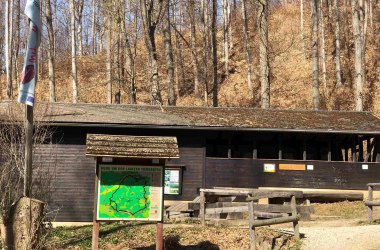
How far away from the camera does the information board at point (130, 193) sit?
1129 cm

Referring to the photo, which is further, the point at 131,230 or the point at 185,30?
the point at 185,30

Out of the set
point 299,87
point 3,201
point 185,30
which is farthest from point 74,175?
point 185,30

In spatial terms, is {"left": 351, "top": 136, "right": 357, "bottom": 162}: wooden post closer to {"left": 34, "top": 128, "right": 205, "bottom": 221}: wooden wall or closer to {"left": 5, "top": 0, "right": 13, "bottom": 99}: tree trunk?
{"left": 34, "top": 128, "right": 205, "bottom": 221}: wooden wall

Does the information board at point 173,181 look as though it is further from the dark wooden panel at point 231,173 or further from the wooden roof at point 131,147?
the wooden roof at point 131,147

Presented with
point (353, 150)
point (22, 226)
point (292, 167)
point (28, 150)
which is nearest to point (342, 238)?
point (22, 226)

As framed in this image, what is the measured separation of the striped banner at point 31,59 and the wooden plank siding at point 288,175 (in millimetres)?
12152

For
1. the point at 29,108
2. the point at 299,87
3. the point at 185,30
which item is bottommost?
the point at 29,108

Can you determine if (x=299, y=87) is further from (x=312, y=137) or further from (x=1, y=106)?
(x=1, y=106)

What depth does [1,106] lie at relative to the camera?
2108 centimetres

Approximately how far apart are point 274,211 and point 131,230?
3.93 m

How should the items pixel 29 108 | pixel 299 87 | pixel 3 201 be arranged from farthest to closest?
pixel 299 87 → pixel 3 201 → pixel 29 108

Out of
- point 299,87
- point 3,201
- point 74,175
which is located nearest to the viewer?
point 3,201

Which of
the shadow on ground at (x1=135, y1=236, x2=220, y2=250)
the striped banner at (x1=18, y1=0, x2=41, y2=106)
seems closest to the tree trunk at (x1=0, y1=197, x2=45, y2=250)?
the striped banner at (x1=18, y1=0, x2=41, y2=106)

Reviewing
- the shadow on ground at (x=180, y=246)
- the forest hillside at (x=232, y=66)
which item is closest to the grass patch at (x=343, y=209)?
the shadow on ground at (x=180, y=246)
